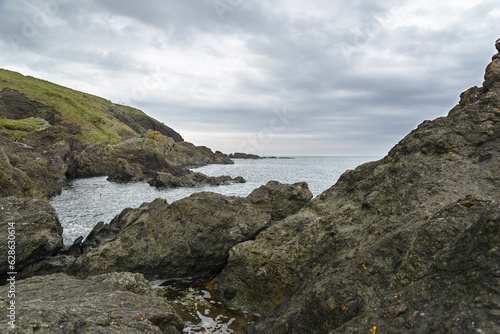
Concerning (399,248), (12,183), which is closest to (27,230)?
(12,183)

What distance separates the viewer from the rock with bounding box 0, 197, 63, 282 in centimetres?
1201

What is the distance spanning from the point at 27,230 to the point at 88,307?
10357mm

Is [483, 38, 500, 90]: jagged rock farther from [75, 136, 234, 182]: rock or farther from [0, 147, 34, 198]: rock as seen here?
[75, 136, 234, 182]: rock

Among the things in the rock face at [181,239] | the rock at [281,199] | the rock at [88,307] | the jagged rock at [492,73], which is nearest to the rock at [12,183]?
the rock face at [181,239]

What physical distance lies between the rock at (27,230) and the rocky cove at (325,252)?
0.24ft

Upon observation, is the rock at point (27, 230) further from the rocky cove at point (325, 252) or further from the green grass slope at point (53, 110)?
the green grass slope at point (53, 110)

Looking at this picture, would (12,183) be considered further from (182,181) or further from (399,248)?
(182,181)

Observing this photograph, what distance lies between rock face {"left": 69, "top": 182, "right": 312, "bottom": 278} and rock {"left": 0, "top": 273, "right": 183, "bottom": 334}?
12.3ft

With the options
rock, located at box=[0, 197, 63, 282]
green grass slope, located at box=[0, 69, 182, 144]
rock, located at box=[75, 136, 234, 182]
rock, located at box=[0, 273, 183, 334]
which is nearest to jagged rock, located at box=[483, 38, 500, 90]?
rock, located at box=[0, 273, 183, 334]

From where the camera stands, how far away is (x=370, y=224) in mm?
8797

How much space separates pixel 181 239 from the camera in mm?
12953

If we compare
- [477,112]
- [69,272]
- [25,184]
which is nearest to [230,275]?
[69,272]

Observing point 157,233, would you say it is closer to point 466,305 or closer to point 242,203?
point 242,203

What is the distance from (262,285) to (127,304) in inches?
186
